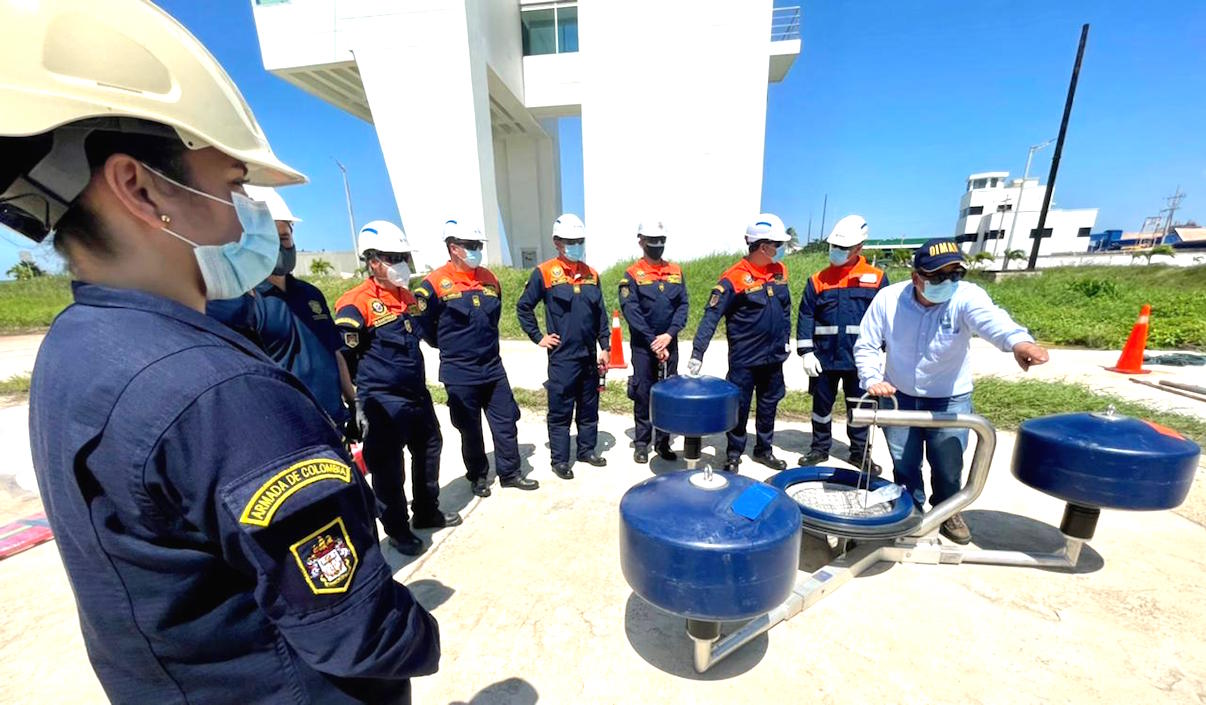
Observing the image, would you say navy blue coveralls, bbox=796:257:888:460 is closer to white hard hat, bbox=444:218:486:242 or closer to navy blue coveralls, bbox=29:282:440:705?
white hard hat, bbox=444:218:486:242

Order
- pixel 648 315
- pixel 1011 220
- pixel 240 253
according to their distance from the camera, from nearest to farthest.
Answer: pixel 240 253, pixel 648 315, pixel 1011 220

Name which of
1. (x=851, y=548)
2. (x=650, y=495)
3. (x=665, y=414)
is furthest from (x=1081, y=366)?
(x=650, y=495)

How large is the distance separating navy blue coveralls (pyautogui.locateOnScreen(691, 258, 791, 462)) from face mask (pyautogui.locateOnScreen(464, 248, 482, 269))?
1.67 m

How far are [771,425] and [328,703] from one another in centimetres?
347

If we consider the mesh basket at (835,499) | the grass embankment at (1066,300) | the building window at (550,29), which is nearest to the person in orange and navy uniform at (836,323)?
the mesh basket at (835,499)

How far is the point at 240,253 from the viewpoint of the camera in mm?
878

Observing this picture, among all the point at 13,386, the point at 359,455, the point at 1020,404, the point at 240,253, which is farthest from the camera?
the point at 13,386

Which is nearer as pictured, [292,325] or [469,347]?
[292,325]

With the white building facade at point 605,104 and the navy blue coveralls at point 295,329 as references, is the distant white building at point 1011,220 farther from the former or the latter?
the navy blue coveralls at point 295,329

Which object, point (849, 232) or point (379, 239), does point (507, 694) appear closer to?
point (379, 239)

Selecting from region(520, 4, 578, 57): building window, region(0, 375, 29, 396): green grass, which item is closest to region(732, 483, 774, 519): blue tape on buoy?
region(0, 375, 29, 396): green grass

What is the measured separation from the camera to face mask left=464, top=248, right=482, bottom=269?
326 cm

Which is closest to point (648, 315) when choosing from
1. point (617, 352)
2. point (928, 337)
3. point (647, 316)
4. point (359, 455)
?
point (647, 316)

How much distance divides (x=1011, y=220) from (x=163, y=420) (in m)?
56.4
